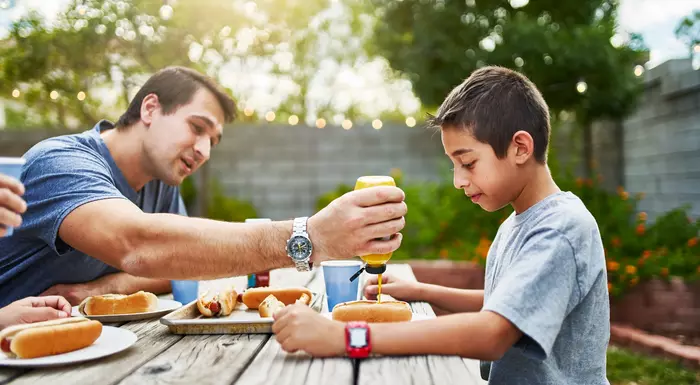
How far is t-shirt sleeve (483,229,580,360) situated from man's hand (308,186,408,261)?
1.04 ft

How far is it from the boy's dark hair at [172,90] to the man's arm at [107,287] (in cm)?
76

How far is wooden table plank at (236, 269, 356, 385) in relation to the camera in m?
1.32

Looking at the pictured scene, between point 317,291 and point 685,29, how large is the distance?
4.63 m

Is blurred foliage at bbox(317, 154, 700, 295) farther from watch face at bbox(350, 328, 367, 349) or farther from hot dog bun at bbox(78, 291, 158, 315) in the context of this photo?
watch face at bbox(350, 328, 367, 349)

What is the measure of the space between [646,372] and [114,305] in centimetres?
333

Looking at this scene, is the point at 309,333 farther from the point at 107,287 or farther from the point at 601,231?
the point at 601,231

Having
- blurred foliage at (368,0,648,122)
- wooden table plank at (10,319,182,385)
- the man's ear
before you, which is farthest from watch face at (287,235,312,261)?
blurred foliage at (368,0,648,122)

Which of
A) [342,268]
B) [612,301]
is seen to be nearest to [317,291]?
[342,268]

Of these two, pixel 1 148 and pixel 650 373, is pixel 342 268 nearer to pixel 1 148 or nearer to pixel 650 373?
pixel 650 373

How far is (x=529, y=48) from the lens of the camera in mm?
5969

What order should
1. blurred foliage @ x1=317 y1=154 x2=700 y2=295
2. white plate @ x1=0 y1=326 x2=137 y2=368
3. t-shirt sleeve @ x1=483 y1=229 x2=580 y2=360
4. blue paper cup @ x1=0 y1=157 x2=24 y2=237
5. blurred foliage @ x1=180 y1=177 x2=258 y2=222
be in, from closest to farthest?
blue paper cup @ x1=0 y1=157 x2=24 y2=237 < white plate @ x1=0 y1=326 x2=137 y2=368 < t-shirt sleeve @ x1=483 y1=229 x2=580 y2=360 < blurred foliage @ x1=317 y1=154 x2=700 y2=295 < blurred foliage @ x1=180 y1=177 x2=258 y2=222

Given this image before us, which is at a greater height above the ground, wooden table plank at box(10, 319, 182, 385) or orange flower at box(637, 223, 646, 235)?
orange flower at box(637, 223, 646, 235)

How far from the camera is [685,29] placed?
5.55 m

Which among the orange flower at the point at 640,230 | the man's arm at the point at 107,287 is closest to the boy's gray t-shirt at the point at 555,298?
the man's arm at the point at 107,287
